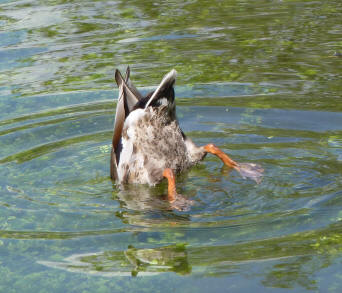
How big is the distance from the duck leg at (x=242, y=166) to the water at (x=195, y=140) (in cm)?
12

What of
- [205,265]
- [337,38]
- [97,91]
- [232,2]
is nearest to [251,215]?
[205,265]

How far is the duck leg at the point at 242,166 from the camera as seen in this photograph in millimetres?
5852

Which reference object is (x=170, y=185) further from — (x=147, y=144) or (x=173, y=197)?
(x=147, y=144)

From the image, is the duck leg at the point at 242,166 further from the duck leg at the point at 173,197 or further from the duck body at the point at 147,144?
the duck leg at the point at 173,197

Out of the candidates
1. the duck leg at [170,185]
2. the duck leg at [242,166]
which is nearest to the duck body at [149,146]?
the duck leg at [170,185]

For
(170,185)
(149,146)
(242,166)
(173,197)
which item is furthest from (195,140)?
(173,197)

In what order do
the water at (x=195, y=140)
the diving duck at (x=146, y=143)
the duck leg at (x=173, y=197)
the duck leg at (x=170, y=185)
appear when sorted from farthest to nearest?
the diving duck at (x=146, y=143)
the duck leg at (x=170, y=185)
the duck leg at (x=173, y=197)
the water at (x=195, y=140)

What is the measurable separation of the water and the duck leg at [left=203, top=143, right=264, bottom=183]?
0.12 metres

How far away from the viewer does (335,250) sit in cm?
464

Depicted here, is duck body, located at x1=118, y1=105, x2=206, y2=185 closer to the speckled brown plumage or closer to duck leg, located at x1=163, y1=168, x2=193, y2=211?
the speckled brown plumage

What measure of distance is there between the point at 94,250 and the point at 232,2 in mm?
8052

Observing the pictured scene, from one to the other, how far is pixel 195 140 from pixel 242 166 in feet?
3.45

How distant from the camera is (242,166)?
6.06 metres

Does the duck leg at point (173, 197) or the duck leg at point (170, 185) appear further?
the duck leg at point (170, 185)
